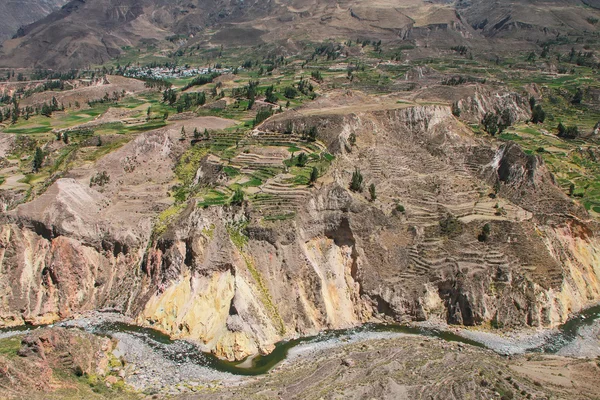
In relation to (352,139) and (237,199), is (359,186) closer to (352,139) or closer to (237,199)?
(352,139)

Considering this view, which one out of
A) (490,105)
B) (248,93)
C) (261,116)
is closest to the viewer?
(261,116)

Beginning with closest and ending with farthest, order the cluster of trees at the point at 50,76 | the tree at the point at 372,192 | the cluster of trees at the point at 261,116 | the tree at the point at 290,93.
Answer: the tree at the point at 372,192, the cluster of trees at the point at 261,116, the tree at the point at 290,93, the cluster of trees at the point at 50,76

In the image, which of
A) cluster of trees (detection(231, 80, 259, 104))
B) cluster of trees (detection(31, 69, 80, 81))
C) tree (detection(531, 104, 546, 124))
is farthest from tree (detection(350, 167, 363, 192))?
cluster of trees (detection(31, 69, 80, 81))

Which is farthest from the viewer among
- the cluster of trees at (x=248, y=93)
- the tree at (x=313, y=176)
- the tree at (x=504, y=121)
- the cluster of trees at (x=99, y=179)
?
the cluster of trees at (x=248, y=93)

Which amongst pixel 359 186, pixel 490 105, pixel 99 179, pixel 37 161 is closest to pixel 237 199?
pixel 359 186

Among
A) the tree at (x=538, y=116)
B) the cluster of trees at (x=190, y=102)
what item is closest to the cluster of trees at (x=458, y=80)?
the tree at (x=538, y=116)

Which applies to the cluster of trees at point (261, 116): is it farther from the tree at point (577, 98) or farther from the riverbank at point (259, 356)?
the tree at point (577, 98)

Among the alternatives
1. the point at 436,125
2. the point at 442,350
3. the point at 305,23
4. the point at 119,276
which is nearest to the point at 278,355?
the point at 442,350

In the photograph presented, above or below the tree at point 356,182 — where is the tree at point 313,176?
above

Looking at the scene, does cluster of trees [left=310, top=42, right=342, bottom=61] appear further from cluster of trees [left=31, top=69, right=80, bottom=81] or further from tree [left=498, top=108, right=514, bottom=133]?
cluster of trees [left=31, top=69, right=80, bottom=81]
